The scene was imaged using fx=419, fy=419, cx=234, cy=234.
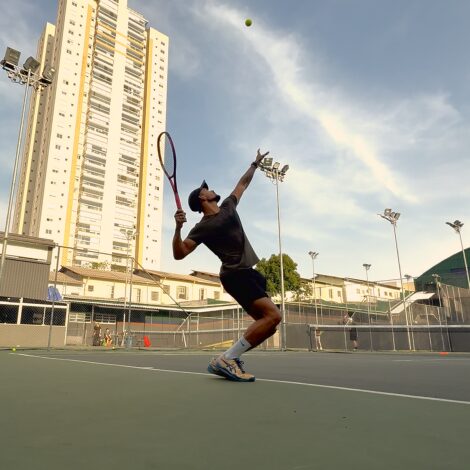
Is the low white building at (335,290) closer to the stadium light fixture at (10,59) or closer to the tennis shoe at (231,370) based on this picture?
the tennis shoe at (231,370)

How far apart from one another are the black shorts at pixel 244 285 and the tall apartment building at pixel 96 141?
6200 centimetres

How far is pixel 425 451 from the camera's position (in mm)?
1522

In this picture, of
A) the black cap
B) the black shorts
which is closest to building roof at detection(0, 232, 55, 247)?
the black cap

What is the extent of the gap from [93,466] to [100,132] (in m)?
79.6

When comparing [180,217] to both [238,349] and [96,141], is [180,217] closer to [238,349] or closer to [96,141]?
[238,349]

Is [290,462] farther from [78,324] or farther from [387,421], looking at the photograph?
[78,324]

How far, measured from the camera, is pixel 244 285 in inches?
165

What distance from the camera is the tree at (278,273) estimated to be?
47.2 meters

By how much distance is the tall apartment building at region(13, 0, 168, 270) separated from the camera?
68.2 meters

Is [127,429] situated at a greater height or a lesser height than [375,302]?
lesser

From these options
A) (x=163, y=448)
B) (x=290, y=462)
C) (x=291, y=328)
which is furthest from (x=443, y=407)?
(x=291, y=328)

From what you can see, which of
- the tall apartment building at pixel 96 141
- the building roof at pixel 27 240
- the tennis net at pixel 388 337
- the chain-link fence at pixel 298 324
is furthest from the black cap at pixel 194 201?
the tall apartment building at pixel 96 141

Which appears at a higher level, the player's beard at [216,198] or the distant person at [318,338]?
the player's beard at [216,198]

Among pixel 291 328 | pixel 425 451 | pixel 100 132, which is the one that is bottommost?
pixel 425 451
